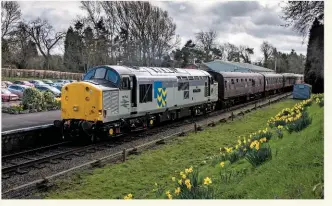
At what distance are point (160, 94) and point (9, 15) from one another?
20411 mm

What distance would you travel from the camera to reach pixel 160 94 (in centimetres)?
1875

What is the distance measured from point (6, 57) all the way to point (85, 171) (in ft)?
108

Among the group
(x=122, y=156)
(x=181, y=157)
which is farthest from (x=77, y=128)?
(x=181, y=157)

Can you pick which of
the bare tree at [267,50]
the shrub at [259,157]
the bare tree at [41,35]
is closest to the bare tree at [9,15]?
the bare tree at [41,35]

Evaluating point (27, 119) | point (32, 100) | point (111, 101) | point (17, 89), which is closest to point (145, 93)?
point (111, 101)

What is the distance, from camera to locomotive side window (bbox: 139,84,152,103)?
55.7ft

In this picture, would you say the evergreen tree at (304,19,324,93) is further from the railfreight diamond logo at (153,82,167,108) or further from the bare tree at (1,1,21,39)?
the bare tree at (1,1,21,39)

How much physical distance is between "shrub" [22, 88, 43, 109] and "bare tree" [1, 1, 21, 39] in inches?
278

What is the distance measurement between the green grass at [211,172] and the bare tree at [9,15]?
20.4 metres

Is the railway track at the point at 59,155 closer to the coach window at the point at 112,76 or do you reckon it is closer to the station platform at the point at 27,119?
the coach window at the point at 112,76

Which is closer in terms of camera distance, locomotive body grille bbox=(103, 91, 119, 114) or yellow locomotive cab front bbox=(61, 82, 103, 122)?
yellow locomotive cab front bbox=(61, 82, 103, 122)

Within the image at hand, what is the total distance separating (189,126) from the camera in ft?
66.9

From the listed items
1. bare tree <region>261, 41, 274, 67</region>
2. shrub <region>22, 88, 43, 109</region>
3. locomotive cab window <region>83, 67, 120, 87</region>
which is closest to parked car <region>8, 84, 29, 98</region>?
shrub <region>22, 88, 43, 109</region>

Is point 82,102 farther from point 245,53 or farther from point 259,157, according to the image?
point 245,53
